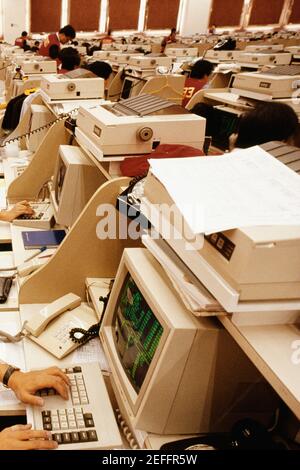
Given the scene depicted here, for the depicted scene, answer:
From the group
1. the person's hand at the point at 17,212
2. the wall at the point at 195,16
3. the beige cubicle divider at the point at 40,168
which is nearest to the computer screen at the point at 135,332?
the person's hand at the point at 17,212

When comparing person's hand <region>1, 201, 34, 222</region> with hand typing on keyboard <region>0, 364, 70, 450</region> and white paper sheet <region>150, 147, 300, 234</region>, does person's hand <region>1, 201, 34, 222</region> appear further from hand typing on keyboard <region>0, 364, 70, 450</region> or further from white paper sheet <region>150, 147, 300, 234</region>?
white paper sheet <region>150, 147, 300, 234</region>

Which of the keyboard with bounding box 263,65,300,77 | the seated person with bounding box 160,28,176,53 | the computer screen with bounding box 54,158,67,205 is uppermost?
the seated person with bounding box 160,28,176,53

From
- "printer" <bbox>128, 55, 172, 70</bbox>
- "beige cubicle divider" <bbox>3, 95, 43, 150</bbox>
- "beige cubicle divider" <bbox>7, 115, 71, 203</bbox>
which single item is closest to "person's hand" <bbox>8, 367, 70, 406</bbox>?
"beige cubicle divider" <bbox>7, 115, 71, 203</bbox>

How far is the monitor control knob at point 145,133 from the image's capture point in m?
1.71

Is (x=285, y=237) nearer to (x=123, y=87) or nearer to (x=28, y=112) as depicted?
(x=28, y=112)

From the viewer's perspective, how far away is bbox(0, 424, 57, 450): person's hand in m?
1.05

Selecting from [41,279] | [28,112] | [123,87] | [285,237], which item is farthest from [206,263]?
[123,87]

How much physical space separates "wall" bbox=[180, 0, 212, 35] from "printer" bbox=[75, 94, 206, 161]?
14.8m

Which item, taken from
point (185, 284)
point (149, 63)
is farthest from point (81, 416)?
point (149, 63)

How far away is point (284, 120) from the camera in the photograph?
6.73 feet

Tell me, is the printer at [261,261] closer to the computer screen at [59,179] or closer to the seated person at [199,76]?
the computer screen at [59,179]

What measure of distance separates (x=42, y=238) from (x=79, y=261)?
504mm

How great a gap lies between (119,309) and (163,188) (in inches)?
16.1

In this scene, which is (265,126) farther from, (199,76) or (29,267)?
(199,76)
